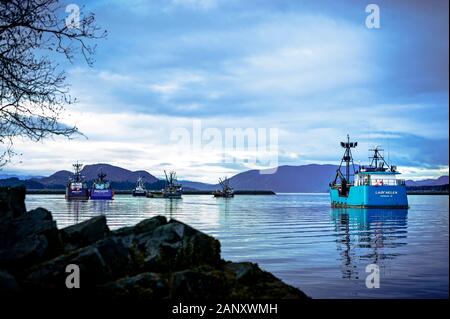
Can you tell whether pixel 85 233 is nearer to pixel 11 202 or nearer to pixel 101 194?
pixel 11 202

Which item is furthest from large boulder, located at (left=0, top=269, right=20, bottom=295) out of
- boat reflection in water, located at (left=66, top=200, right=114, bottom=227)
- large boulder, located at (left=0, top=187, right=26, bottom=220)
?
boat reflection in water, located at (left=66, top=200, right=114, bottom=227)

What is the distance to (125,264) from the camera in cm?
1111

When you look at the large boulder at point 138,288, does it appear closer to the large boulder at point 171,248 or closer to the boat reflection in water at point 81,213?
the large boulder at point 171,248

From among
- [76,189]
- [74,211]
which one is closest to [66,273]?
[74,211]

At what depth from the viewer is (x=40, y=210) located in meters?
13.3

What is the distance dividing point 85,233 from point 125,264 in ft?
7.46

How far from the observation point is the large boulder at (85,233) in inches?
499

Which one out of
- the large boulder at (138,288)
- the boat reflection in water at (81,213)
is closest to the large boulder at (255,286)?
the large boulder at (138,288)

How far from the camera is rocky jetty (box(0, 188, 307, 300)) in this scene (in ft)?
33.5

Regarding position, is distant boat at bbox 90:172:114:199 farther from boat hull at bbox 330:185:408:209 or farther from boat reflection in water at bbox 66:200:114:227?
boat hull at bbox 330:185:408:209

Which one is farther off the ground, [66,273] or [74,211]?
[66,273]

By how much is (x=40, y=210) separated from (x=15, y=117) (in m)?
2.54
